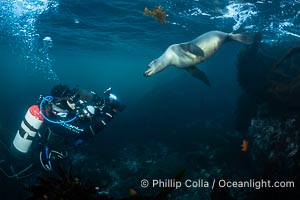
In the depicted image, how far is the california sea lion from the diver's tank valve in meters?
4.72

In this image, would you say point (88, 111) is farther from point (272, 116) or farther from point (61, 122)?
point (272, 116)

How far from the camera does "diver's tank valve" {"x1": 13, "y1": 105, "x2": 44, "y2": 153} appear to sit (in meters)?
9.05

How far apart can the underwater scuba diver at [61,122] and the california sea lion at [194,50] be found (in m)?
3.07

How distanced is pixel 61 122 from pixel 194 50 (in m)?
4.97

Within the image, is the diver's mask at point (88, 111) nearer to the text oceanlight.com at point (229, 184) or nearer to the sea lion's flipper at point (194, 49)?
the text oceanlight.com at point (229, 184)

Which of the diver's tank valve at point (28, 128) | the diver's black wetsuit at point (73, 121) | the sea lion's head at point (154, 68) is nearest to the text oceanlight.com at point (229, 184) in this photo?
the diver's black wetsuit at point (73, 121)

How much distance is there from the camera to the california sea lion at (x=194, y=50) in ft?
20.8

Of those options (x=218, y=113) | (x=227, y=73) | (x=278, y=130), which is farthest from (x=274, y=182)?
(x=227, y=73)

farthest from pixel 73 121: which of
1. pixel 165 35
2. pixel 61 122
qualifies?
pixel 165 35

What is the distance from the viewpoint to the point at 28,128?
30.2ft

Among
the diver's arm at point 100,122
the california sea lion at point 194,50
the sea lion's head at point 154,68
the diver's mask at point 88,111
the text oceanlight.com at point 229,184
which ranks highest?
the california sea lion at point 194,50

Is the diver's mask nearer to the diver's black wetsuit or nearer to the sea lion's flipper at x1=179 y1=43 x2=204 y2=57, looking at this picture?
the diver's black wetsuit

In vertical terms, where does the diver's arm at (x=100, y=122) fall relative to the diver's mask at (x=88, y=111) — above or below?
below

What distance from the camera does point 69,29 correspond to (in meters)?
23.5
